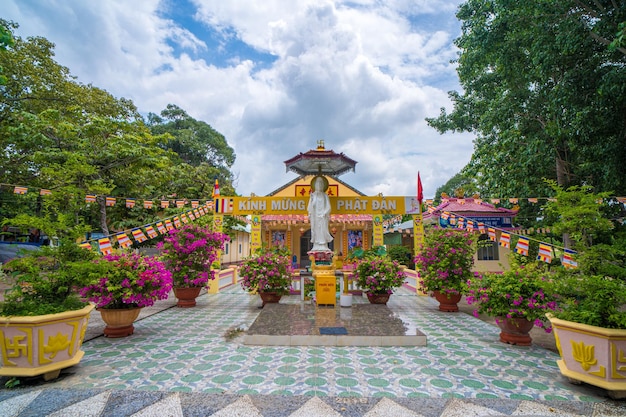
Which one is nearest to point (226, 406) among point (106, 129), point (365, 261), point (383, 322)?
point (383, 322)

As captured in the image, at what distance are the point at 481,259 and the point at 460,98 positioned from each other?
7.87 metres

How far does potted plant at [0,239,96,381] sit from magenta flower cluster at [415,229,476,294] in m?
7.02

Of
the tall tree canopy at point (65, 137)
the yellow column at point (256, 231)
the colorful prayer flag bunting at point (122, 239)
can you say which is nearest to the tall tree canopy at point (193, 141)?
the tall tree canopy at point (65, 137)

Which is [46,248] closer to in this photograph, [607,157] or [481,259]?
[607,157]

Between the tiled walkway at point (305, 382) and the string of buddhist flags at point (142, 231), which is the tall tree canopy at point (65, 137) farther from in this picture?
the tiled walkway at point (305, 382)

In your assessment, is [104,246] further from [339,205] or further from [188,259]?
[339,205]

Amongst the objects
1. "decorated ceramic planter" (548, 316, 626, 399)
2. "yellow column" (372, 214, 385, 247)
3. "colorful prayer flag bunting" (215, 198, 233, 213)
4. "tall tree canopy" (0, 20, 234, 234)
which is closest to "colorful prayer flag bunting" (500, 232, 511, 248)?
"yellow column" (372, 214, 385, 247)

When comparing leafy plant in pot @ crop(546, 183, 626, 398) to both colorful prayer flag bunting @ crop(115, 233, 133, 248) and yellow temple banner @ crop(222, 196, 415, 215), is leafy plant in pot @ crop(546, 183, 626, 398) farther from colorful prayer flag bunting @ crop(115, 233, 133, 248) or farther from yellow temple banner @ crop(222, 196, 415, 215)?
colorful prayer flag bunting @ crop(115, 233, 133, 248)

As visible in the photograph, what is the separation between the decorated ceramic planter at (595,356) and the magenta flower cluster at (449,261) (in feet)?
13.0

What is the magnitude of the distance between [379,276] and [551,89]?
709cm

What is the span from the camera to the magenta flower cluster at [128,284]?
17.7 feet

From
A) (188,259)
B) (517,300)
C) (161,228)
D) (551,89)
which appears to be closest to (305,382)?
(517,300)

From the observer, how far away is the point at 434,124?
16.4 meters

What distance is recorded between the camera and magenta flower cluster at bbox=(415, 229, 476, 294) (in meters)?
7.79
